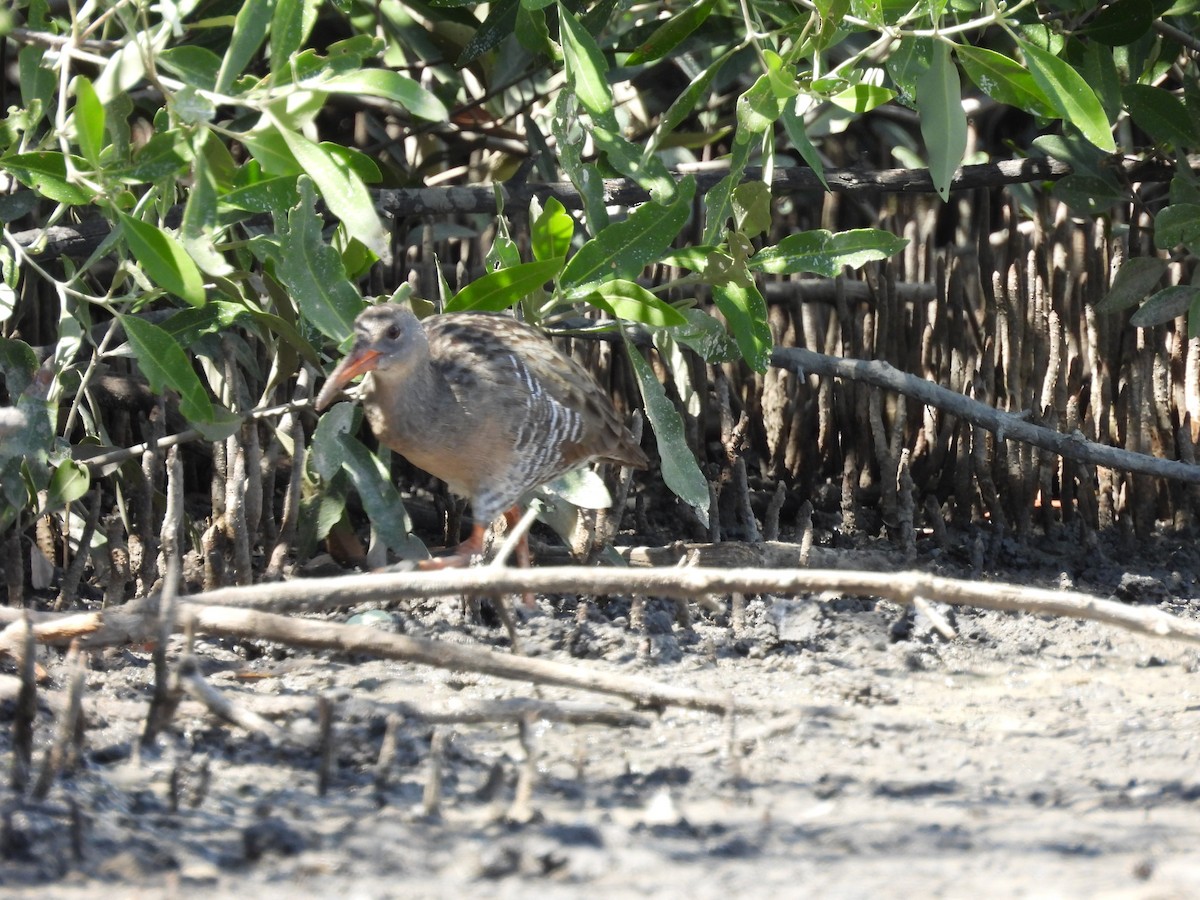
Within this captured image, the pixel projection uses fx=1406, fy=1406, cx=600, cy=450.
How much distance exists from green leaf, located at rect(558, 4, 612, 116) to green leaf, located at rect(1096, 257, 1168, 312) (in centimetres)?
209

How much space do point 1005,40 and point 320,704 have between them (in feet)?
13.1

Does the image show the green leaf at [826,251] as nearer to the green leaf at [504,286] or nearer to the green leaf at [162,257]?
the green leaf at [504,286]

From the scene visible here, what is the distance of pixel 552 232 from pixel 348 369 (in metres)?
0.71

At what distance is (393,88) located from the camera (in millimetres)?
2756

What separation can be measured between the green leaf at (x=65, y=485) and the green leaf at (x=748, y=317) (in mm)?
1829

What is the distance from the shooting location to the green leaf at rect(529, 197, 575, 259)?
4.01 m

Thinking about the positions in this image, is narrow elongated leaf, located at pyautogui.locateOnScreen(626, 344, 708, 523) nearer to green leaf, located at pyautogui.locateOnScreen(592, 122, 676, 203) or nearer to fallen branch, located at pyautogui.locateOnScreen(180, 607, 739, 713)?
green leaf, located at pyautogui.locateOnScreen(592, 122, 676, 203)

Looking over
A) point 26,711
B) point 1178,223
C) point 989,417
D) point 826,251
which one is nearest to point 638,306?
point 826,251

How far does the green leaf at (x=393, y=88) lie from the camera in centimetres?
275

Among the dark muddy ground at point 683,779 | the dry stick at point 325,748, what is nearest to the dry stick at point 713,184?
the dark muddy ground at point 683,779

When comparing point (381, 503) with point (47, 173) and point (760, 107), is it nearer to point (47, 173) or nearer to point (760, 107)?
point (47, 173)

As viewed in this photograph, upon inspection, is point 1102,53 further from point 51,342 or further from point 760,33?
point 51,342

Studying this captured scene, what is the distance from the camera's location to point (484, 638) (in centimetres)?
387

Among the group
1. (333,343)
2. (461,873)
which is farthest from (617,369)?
(461,873)
